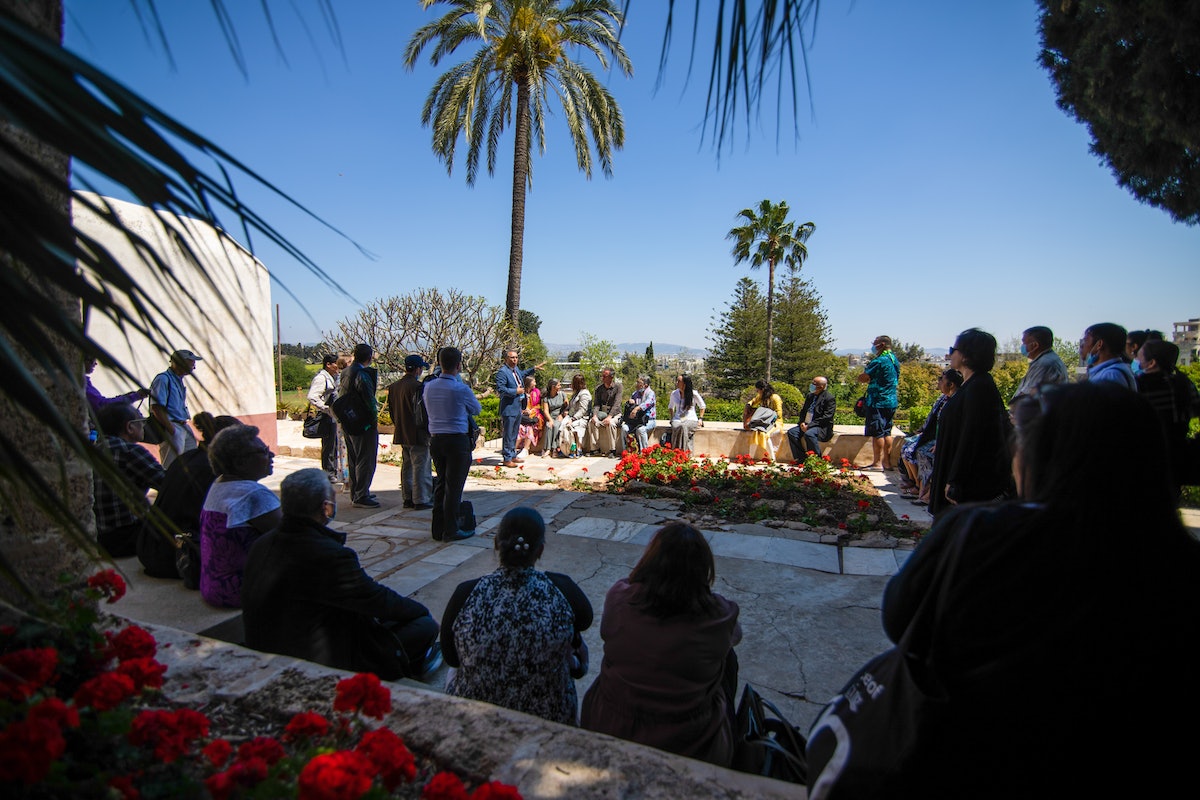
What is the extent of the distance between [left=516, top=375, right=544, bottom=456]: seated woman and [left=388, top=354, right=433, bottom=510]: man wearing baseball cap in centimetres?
380

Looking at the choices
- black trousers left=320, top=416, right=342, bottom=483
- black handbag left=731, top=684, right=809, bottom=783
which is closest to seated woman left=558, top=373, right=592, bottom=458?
black trousers left=320, top=416, right=342, bottom=483

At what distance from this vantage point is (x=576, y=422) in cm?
1112

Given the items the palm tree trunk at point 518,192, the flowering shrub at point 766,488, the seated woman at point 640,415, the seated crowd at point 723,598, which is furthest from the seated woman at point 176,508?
the palm tree trunk at point 518,192

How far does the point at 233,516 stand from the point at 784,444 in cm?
844

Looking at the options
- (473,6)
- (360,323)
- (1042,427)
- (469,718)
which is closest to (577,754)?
(469,718)

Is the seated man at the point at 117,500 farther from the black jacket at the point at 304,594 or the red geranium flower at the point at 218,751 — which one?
the red geranium flower at the point at 218,751

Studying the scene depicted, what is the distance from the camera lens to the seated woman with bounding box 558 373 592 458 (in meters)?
10.9

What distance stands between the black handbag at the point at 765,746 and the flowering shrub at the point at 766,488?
4.05 meters

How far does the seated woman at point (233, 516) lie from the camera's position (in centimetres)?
333

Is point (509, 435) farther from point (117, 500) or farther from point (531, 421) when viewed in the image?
point (117, 500)

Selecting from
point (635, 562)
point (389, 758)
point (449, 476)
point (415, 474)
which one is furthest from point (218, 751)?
point (415, 474)

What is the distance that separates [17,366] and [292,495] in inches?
87.1

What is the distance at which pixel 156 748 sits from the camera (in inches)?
54.9

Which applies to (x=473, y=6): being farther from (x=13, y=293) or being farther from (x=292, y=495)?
(x=13, y=293)
